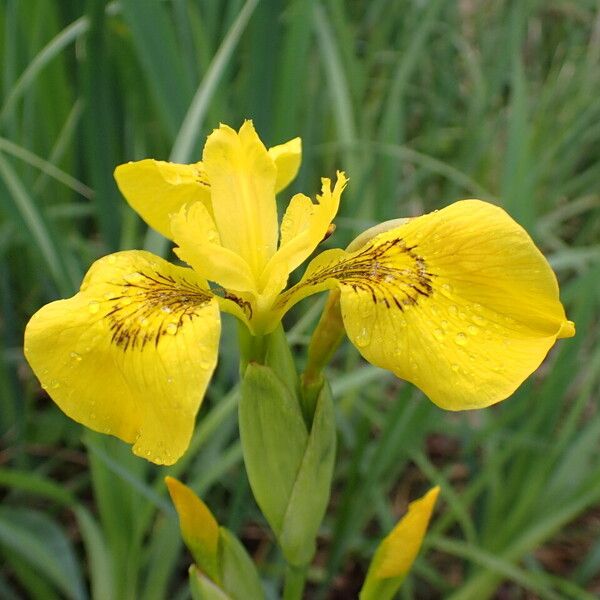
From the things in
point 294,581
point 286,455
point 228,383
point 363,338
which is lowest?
point 228,383

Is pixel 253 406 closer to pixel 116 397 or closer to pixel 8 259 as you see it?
pixel 116 397

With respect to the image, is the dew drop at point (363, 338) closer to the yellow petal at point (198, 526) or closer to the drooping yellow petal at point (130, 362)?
the drooping yellow petal at point (130, 362)

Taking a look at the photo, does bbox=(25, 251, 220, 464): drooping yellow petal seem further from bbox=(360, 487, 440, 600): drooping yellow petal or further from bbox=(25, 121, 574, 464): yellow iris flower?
bbox=(360, 487, 440, 600): drooping yellow petal

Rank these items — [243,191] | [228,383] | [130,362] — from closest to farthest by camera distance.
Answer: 1. [130,362]
2. [243,191]
3. [228,383]

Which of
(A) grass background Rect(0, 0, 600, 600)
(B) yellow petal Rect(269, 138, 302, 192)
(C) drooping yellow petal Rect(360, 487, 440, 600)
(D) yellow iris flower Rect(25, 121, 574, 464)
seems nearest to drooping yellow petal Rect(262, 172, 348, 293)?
(D) yellow iris flower Rect(25, 121, 574, 464)

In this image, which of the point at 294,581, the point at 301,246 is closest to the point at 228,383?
the point at 294,581

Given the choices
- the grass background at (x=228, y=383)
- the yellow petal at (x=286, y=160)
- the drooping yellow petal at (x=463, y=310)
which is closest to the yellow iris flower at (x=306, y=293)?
the drooping yellow petal at (x=463, y=310)

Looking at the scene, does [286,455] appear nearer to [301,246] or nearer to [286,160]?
[301,246]

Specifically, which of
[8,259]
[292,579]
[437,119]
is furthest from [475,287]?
[437,119]
